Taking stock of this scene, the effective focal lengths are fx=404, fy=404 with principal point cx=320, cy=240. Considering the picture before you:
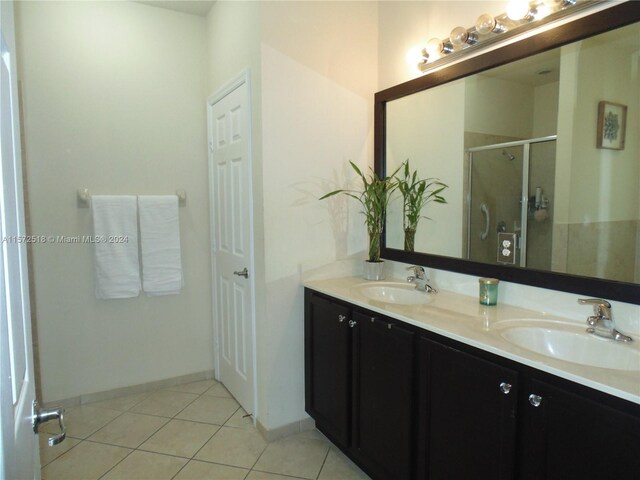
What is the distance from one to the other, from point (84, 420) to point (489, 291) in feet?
8.13

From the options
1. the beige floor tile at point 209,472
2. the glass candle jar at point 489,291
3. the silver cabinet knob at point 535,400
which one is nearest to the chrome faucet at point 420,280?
the glass candle jar at point 489,291

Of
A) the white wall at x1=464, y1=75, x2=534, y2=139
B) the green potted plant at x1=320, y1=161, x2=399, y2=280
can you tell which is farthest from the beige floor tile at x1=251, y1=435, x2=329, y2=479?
the white wall at x1=464, y1=75, x2=534, y2=139

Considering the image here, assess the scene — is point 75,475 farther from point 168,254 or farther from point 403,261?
point 403,261

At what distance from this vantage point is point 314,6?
2.23 metres

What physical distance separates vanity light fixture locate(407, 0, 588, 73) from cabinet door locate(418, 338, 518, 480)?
1.33 metres

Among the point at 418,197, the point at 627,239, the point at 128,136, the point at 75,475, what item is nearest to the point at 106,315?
the point at 75,475

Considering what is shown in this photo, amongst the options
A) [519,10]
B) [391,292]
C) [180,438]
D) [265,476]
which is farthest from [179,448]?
[519,10]

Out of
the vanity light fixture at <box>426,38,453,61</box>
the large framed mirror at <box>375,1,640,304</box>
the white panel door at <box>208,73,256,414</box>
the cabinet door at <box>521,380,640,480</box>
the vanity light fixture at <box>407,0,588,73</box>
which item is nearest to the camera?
the cabinet door at <box>521,380,640,480</box>

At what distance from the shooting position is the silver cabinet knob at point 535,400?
1143 mm

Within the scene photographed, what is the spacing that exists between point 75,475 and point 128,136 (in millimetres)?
1988

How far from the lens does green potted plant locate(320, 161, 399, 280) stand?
2285 mm

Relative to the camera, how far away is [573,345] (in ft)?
4.58

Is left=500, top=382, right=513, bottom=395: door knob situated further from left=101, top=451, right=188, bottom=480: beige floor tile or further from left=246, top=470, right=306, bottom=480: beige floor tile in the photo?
left=101, top=451, right=188, bottom=480: beige floor tile

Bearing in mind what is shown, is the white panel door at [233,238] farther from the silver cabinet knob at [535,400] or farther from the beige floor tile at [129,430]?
the silver cabinet knob at [535,400]
